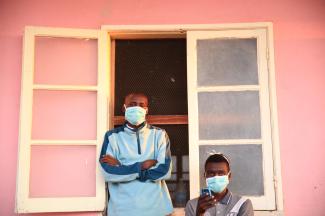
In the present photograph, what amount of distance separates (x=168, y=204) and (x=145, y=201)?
19cm

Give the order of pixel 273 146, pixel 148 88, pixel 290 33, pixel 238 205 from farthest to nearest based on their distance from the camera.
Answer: pixel 148 88 < pixel 290 33 < pixel 273 146 < pixel 238 205

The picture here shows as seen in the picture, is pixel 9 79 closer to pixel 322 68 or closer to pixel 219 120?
pixel 219 120

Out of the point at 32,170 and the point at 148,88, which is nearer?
the point at 32,170

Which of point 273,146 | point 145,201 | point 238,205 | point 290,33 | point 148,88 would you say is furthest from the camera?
point 148,88

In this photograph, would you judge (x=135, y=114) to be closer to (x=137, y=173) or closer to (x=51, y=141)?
(x=137, y=173)

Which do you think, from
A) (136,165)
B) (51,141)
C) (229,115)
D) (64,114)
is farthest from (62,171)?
(229,115)

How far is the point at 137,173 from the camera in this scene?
3.47m

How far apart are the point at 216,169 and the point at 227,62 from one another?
104cm

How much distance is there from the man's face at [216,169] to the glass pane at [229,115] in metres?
0.56

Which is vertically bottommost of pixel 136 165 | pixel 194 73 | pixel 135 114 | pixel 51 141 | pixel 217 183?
pixel 217 183

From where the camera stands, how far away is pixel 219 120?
12.7 feet

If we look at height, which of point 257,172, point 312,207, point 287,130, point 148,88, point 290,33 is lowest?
point 312,207

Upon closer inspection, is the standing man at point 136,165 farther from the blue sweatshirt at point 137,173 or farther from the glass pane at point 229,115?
the glass pane at point 229,115

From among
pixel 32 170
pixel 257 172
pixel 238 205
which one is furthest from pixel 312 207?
pixel 32 170
